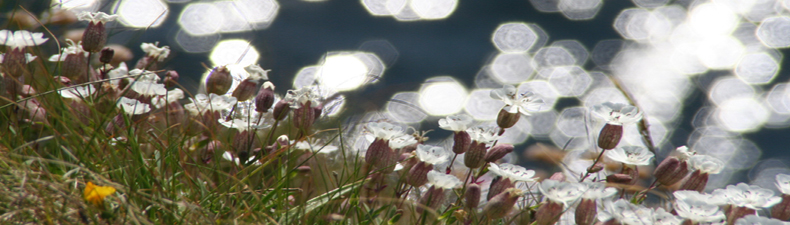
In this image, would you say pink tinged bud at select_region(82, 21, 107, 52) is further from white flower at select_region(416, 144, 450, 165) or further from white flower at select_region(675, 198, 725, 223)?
white flower at select_region(675, 198, 725, 223)

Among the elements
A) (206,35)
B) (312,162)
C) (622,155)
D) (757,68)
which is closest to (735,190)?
(622,155)

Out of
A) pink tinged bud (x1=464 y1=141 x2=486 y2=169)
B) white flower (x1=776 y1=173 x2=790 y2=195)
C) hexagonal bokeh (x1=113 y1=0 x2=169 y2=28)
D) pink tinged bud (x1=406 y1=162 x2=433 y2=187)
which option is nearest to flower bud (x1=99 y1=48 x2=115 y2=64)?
pink tinged bud (x1=406 y1=162 x2=433 y2=187)

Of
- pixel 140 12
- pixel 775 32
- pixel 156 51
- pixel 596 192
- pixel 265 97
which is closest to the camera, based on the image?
pixel 596 192

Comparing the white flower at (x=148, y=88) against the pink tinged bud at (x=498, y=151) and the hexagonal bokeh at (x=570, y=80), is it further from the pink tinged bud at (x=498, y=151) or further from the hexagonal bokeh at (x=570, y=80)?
the hexagonal bokeh at (x=570, y=80)

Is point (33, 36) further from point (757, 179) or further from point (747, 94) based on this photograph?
point (747, 94)

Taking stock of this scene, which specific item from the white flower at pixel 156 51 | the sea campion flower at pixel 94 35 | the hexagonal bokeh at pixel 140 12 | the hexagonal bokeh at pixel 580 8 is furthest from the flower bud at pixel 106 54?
the hexagonal bokeh at pixel 580 8

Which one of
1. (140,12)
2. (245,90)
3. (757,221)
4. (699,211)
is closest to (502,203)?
(699,211)

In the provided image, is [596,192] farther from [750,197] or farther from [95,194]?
[95,194]

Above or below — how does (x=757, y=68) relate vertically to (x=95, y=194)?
below
